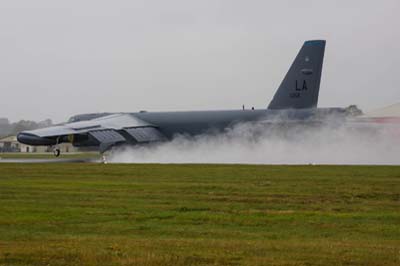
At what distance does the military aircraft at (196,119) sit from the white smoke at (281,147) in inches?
29.5

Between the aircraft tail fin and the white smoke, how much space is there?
379cm

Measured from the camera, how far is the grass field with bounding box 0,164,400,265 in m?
11.9

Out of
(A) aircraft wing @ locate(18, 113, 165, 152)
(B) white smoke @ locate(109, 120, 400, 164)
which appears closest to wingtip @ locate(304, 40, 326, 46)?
(B) white smoke @ locate(109, 120, 400, 164)

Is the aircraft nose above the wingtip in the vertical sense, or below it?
below

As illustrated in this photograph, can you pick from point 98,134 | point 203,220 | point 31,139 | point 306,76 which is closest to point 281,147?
point 306,76

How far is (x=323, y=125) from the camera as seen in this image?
44562 millimetres

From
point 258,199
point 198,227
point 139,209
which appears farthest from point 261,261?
point 258,199

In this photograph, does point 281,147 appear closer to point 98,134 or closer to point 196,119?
point 196,119

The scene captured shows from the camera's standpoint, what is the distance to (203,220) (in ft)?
54.8

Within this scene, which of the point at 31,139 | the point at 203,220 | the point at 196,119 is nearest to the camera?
the point at 203,220

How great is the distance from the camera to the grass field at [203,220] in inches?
468

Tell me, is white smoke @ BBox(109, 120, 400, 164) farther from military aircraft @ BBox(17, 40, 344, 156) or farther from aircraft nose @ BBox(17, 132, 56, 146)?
aircraft nose @ BBox(17, 132, 56, 146)

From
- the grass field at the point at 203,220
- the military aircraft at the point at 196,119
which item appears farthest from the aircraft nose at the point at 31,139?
the grass field at the point at 203,220

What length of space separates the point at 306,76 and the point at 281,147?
19.0 feet
